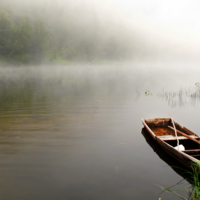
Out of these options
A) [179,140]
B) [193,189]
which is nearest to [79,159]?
[193,189]

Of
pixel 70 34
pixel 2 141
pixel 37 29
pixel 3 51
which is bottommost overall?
pixel 2 141

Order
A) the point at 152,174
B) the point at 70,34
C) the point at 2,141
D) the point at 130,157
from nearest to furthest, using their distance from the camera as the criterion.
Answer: the point at 152,174, the point at 130,157, the point at 2,141, the point at 70,34

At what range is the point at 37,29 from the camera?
8038cm

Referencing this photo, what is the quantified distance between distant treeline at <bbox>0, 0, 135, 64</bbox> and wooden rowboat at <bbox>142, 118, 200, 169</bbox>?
75.1 metres

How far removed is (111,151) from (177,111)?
28.1 ft

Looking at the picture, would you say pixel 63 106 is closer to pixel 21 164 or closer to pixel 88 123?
pixel 88 123

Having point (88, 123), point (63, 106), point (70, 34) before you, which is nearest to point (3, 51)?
point (63, 106)

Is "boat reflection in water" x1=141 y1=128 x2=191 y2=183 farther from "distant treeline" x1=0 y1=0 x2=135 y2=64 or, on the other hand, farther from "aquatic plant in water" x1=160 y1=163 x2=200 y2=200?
"distant treeline" x1=0 y1=0 x2=135 y2=64

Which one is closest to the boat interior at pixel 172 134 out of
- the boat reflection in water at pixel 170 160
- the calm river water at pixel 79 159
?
the boat reflection in water at pixel 170 160

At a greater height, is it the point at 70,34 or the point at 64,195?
the point at 70,34

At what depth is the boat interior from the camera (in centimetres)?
701

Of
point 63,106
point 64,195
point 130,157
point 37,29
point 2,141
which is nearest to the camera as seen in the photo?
point 64,195

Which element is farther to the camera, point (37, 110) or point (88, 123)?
point (37, 110)

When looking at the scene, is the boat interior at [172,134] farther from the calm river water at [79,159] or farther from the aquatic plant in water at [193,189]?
the aquatic plant in water at [193,189]
